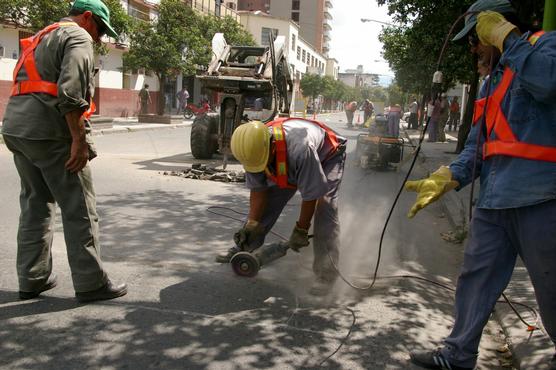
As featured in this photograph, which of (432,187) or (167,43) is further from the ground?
(167,43)

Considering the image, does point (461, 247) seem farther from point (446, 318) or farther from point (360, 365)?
point (360, 365)

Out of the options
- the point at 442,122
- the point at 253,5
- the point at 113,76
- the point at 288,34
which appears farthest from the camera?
the point at 253,5

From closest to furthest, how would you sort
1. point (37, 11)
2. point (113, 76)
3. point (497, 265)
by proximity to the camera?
point (497, 265) < point (37, 11) < point (113, 76)

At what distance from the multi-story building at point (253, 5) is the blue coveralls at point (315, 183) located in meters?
82.9

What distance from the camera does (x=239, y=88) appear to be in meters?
10.2

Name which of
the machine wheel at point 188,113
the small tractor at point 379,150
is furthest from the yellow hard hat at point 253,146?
the machine wheel at point 188,113

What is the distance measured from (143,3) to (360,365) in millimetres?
29680

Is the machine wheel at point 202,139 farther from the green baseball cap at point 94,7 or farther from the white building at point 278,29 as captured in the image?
the white building at point 278,29

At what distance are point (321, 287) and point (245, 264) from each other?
0.70 meters

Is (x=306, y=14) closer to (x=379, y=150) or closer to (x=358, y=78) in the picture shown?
(x=358, y=78)

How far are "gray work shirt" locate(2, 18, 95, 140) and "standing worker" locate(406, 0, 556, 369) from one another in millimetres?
2043

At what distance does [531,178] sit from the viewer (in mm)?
2488

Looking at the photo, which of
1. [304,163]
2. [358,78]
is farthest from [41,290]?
[358,78]

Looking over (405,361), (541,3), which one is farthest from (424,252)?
(541,3)
